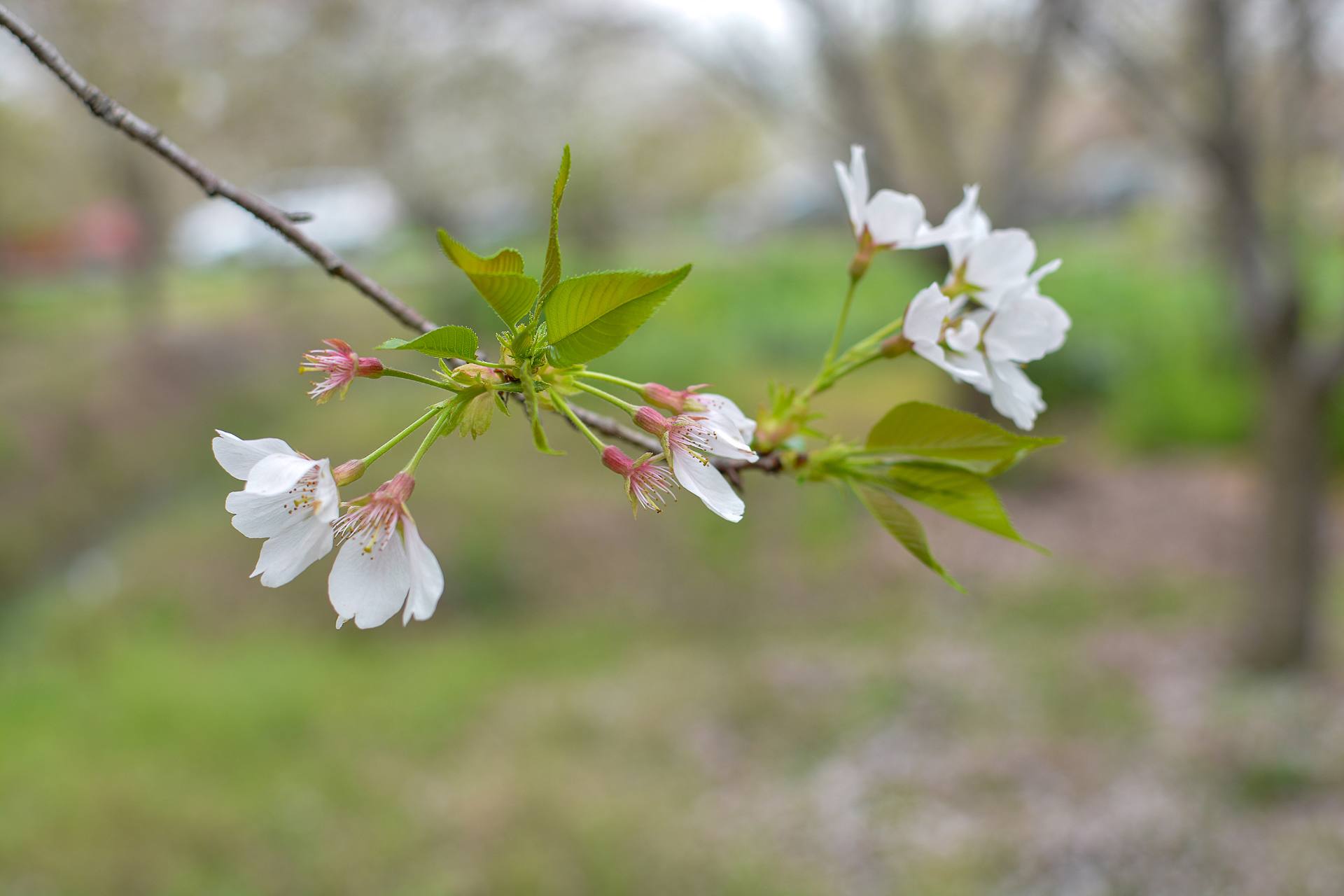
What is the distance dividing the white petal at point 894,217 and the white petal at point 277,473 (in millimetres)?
462

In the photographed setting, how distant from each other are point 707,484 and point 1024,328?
29 centimetres

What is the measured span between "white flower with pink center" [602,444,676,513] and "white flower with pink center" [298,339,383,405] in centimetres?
14

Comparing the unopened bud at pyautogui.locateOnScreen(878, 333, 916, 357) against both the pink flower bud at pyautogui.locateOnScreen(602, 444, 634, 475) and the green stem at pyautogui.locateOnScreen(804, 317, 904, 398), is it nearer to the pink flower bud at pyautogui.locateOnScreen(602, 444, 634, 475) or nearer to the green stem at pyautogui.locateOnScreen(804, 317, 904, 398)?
the green stem at pyautogui.locateOnScreen(804, 317, 904, 398)

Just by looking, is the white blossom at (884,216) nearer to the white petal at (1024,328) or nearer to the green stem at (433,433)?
the white petal at (1024,328)

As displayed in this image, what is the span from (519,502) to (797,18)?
268cm

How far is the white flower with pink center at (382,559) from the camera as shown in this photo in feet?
1.84

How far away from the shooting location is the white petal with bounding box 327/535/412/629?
558 mm

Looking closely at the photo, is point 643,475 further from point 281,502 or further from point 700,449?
point 281,502

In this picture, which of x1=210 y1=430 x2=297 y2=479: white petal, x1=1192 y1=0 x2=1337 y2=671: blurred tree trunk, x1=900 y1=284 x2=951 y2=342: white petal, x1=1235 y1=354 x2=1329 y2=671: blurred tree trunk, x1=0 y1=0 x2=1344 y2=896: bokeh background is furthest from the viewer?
x1=1235 y1=354 x2=1329 y2=671: blurred tree trunk

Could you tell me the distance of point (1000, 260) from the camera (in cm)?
75

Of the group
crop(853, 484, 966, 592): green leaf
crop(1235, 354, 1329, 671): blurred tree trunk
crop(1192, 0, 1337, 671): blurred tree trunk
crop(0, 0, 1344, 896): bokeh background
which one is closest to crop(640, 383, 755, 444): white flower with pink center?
crop(853, 484, 966, 592): green leaf

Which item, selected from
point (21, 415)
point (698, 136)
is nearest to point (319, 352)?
point (21, 415)

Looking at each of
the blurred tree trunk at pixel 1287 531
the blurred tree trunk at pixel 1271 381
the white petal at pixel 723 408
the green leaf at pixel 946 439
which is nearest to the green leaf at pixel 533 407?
the white petal at pixel 723 408

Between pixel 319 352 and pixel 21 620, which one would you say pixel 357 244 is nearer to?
pixel 21 620
